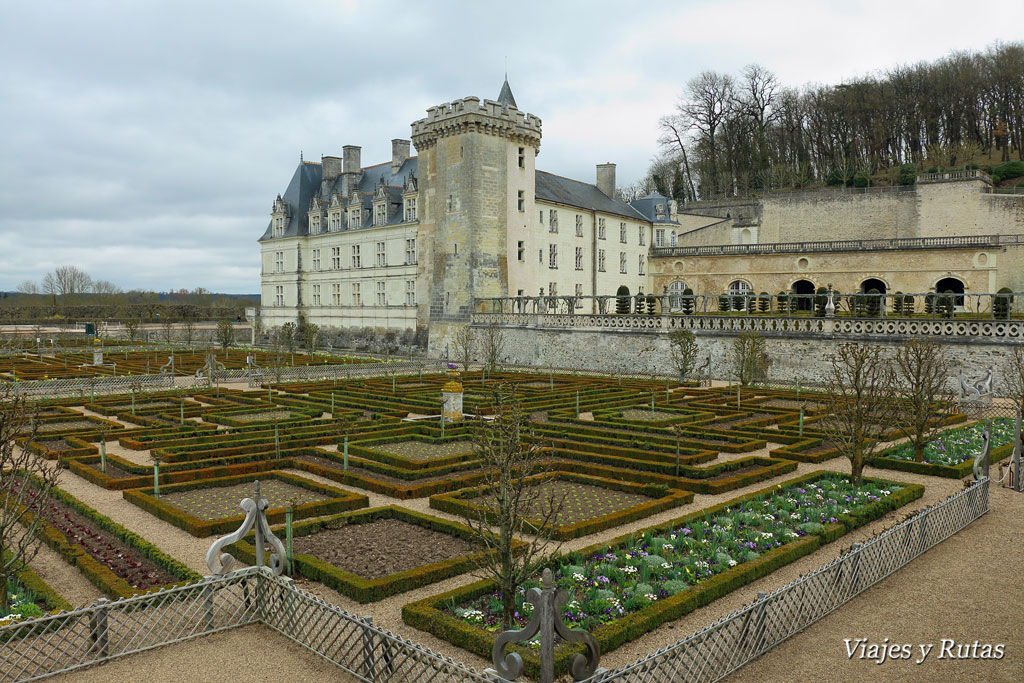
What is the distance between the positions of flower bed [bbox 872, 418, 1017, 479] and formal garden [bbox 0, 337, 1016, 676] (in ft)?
0.19

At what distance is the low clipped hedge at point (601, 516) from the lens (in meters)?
9.68

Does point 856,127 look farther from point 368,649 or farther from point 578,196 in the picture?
point 368,649

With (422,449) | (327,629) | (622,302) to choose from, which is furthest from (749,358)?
(327,629)

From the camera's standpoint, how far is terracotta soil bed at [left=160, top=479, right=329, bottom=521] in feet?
36.3

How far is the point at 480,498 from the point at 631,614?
4.66 metres

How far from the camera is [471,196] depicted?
1412 inches

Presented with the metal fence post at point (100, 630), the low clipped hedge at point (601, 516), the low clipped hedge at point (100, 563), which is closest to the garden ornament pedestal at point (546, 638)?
the low clipped hedge at point (601, 516)

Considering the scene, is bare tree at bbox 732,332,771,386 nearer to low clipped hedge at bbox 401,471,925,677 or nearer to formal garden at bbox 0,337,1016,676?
formal garden at bbox 0,337,1016,676

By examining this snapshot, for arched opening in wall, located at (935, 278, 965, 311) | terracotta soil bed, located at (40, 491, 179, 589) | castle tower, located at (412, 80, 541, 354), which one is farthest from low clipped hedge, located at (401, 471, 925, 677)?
arched opening in wall, located at (935, 278, 965, 311)

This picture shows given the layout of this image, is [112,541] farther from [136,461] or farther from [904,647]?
[904,647]

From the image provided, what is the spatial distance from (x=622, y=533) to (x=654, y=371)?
20.8 meters

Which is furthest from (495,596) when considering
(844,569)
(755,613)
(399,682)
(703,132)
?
(703,132)

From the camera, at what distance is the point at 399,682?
5988 mm

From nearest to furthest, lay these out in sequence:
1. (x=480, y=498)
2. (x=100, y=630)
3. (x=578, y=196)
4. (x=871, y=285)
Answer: (x=100, y=630) → (x=480, y=498) → (x=871, y=285) → (x=578, y=196)
